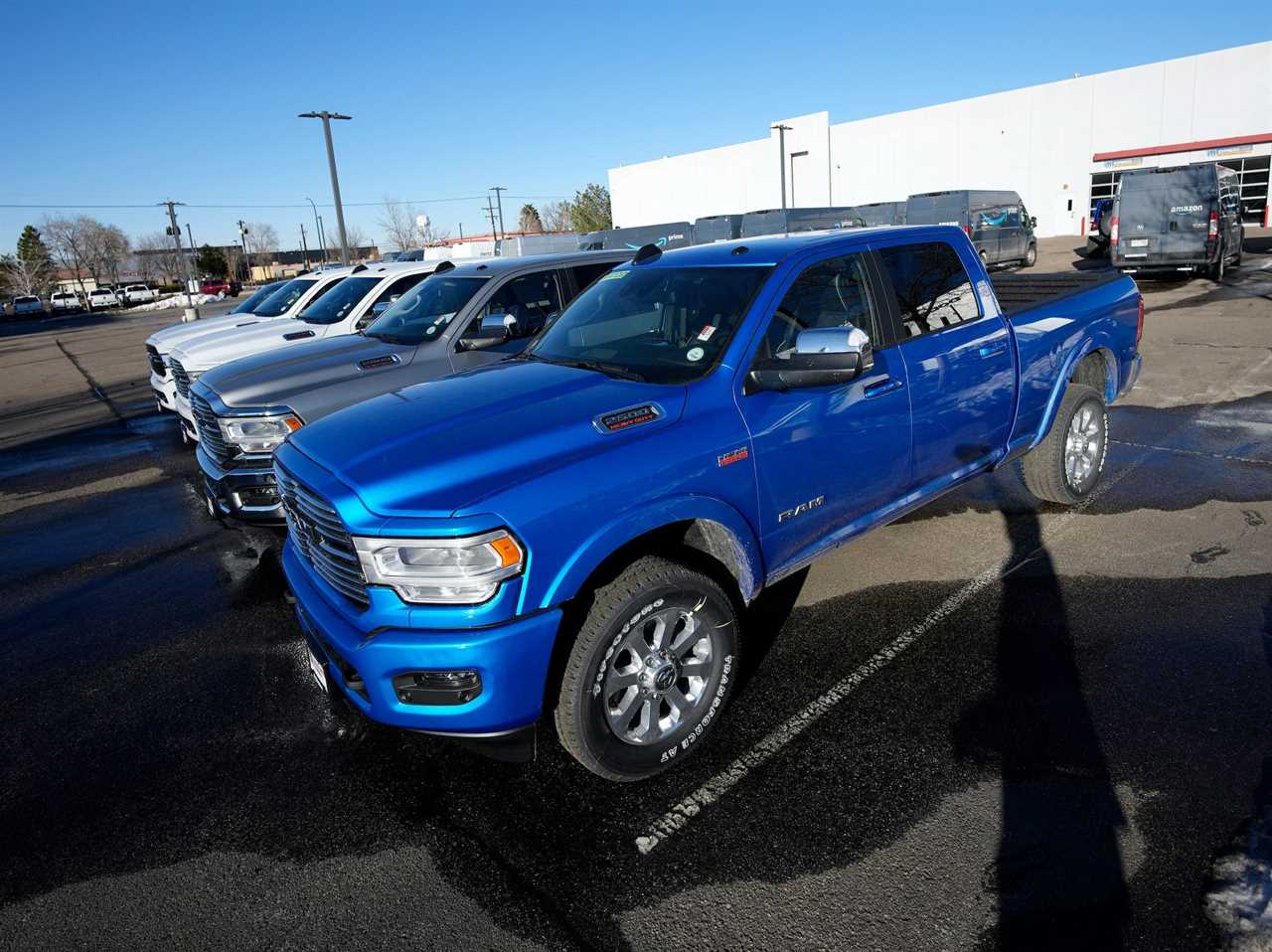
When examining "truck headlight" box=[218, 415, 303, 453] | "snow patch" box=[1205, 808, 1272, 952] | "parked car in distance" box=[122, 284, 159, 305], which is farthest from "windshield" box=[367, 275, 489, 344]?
"parked car in distance" box=[122, 284, 159, 305]

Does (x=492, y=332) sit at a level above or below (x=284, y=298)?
below

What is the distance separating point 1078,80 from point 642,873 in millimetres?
48980

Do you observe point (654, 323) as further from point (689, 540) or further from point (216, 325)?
point (216, 325)

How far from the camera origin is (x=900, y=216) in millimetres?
28016

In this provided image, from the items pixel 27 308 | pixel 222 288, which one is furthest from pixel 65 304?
pixel 222 288

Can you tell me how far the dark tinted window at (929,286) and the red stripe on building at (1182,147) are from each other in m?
41.7

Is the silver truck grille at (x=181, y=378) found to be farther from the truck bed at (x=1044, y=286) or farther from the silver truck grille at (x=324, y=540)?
the truck bed at (x=1044, y=286)

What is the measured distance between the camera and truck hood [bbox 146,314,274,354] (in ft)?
35.8

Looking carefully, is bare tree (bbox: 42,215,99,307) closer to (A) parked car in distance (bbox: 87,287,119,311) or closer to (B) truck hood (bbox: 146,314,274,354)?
(A) parked car in distance (bbox: 87,287,119,311)

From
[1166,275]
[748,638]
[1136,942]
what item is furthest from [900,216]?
[1136,942]

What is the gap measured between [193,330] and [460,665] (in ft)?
35.8

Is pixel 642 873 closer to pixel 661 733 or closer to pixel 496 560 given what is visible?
pixel 661 733

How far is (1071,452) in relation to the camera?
226 inches

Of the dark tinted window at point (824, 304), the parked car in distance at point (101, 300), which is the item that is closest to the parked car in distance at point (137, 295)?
the parked car in distance at point (101, 300)
